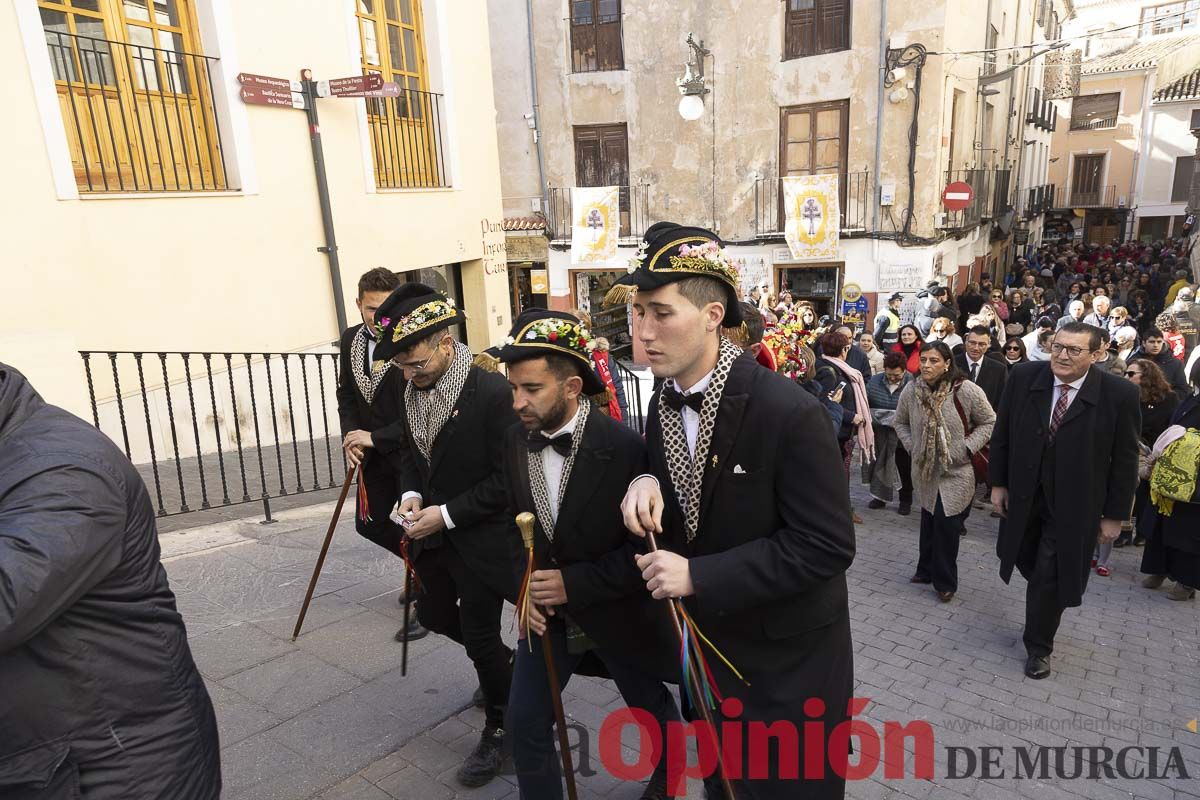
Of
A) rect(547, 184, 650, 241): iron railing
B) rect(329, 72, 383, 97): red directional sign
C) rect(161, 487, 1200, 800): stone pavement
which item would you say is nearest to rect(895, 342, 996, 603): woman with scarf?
rect(161, 487, 1200, 800): stone pavement

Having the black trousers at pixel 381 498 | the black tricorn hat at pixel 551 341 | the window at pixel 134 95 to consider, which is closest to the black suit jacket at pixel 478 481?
the black tricorn hat at pixel 551 341

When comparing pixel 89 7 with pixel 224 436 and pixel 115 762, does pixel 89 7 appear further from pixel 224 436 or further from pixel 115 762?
pixel 115 762

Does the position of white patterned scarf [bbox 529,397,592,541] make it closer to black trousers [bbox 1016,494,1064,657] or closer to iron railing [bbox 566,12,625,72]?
black trousers [bbox 1016,494,1064,657]

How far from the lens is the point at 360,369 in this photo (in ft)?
14.2

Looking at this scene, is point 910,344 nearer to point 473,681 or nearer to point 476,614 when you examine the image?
point 473,681

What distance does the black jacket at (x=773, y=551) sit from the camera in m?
2.04

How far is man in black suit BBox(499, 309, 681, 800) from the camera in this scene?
2.62 metres

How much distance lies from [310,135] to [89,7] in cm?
242

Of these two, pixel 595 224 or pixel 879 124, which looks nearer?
pixel 879 124

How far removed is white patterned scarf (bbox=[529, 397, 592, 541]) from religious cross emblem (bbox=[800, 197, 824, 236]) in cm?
1506

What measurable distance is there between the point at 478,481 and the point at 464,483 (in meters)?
0.06

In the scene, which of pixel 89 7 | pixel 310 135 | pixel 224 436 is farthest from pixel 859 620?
pixel 89 7

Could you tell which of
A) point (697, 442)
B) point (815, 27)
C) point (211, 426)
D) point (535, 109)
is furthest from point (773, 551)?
Result: point (535, 109)

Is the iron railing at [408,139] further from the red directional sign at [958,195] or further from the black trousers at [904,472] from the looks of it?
the red directional sign at [958,195]
